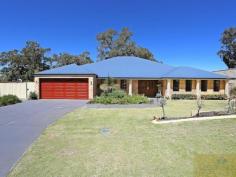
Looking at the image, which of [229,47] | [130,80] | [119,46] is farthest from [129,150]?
[229,47]

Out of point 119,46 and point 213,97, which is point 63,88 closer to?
point 213,97

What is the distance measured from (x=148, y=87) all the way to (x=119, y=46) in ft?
76.8

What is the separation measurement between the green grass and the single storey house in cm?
1432

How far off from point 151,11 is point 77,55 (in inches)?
1133

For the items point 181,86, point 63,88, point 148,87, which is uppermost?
point 181,86

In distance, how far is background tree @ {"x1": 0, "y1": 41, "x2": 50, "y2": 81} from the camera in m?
46.1

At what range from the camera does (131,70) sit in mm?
28156

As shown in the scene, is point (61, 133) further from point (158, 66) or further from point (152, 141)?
point (158, 66)

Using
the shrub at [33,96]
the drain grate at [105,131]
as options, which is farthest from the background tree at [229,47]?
the drain grate at [105,131]

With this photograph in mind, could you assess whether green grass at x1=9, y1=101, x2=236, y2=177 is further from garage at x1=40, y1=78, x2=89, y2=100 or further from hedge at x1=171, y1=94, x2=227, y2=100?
hedge at x1=171, y1=94, x2=227, y2=100

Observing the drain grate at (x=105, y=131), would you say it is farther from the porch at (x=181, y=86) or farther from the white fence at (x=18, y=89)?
the white fence at (x=18, y=89)

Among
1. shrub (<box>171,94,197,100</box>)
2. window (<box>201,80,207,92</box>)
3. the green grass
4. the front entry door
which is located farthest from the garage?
the green grass

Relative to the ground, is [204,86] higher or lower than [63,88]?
higher

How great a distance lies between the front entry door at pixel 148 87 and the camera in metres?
27.8
